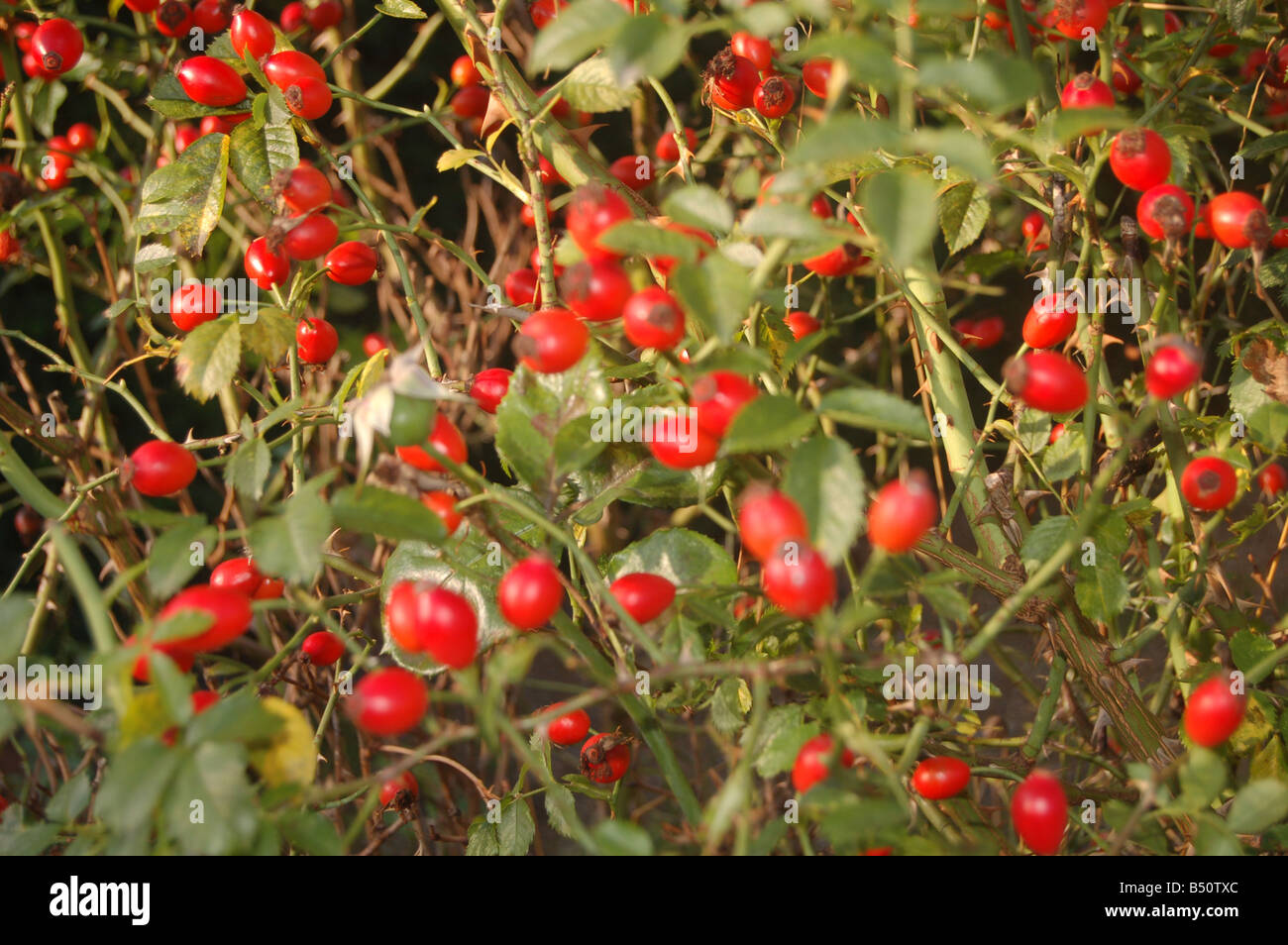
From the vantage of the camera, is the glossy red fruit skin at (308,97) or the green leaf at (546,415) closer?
the green leaf at (546,415)

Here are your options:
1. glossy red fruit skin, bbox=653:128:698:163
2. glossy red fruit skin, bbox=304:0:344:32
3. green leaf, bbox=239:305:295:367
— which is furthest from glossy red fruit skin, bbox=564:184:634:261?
glossy red fruit skin, bbox=304:0:344:32

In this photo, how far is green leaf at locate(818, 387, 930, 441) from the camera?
22.0 inches

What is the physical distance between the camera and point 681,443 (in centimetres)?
64

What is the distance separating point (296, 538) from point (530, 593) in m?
0.14

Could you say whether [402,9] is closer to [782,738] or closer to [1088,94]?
[1088,94]

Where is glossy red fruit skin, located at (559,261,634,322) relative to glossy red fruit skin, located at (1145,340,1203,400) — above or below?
above

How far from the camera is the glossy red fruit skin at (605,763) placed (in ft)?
3.22

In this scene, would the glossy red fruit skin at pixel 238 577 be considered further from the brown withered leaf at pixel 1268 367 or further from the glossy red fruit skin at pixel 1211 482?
the brown withered leaf at pixel 1268 367

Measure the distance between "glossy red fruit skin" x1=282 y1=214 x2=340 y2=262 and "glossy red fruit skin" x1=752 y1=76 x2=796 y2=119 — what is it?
1.51 feet

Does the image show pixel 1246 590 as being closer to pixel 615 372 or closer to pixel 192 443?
pixel 615 372

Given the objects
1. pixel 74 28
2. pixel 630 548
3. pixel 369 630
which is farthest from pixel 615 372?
pixel 369 630

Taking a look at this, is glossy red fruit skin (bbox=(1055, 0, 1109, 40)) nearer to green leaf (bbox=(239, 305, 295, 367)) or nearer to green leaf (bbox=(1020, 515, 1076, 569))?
green leaf (bbox=(1020, 515, 1076, 569))

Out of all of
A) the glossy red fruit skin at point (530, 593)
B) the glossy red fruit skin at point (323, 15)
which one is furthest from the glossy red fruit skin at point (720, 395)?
Answer: the glossy red fruit skin at point (323, 15)

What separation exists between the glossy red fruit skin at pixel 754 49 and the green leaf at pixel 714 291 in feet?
1.82
